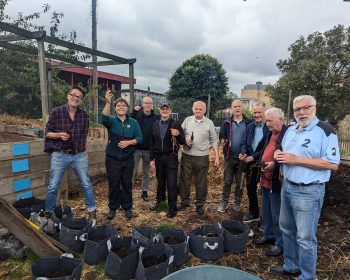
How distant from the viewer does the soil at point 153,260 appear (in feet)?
A: 10.2

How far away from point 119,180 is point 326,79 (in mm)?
15895

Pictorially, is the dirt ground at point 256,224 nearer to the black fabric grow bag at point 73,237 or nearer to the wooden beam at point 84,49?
the black fabric grow bag at point 73,237

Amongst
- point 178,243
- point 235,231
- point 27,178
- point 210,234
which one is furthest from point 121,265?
point 27,178

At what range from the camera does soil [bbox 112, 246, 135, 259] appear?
10.7ft

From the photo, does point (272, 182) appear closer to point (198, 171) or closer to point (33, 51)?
point (198, 171)

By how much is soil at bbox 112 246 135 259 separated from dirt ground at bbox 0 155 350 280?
0.82ft

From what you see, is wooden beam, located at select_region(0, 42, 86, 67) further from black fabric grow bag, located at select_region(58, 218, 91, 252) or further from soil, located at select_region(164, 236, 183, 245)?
soil, located at select_region(164, 236, 183, 245)

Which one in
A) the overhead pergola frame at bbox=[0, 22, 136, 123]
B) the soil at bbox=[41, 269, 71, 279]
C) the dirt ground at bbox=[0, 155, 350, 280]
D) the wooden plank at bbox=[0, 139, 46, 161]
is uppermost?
the overhead pergola frame at bbox=[0, 22, 136, 123]

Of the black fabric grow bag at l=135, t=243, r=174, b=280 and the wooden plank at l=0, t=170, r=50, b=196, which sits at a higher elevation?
the wooden plank at l=0, t=170, r=50, b=196

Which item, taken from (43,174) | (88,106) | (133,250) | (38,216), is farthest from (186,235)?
(88,106)

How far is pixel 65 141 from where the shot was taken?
412 centimetres

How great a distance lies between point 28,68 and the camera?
11.3 meters

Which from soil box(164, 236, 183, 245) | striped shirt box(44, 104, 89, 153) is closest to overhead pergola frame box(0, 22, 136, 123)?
striped shirt box(44, 104, 89, 153)

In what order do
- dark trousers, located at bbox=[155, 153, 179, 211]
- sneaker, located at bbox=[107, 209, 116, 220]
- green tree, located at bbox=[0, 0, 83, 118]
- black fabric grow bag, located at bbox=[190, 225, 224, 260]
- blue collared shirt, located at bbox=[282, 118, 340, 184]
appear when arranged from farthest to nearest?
green tree, located at bbox=[0, 0, 83, 118], dark trousers, located at bbox=[155, 153, 179, 211], sneaker, located at bbox=[107, 209, 116, 220], black fabric grow bag, located at bbox=[190, 225, 224, 260], blue collared shirt, located at bbox=[282, 118, 340, 184]
